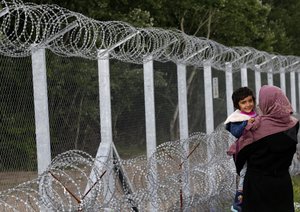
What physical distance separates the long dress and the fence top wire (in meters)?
1.77

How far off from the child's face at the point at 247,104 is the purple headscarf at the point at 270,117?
0.53m

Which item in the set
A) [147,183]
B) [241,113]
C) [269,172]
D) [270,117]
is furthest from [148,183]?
[270,117]

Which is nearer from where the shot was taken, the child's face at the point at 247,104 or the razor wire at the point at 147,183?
the razor wire at the point at 147,183

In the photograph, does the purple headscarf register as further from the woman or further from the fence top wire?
the fence top wire

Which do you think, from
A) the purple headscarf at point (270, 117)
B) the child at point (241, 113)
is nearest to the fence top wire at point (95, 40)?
the child at point (241, 113)

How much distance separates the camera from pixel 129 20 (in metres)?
12.3

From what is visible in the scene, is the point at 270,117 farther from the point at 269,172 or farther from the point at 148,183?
the point at 148,183

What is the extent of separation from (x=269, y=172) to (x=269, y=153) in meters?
0.16

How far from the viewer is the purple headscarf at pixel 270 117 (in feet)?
15.0

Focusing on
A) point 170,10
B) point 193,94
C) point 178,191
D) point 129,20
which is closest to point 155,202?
point 178,191

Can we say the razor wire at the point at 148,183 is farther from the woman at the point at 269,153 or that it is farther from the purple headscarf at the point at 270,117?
the purple headscarf at the point at 270,117

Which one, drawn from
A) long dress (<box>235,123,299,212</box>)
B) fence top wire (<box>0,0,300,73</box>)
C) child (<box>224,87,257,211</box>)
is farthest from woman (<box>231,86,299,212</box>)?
fence top wire (<box>0,0,300,73</box>)

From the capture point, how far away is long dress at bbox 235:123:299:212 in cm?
460

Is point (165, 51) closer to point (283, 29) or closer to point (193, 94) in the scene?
point (193, 94)
